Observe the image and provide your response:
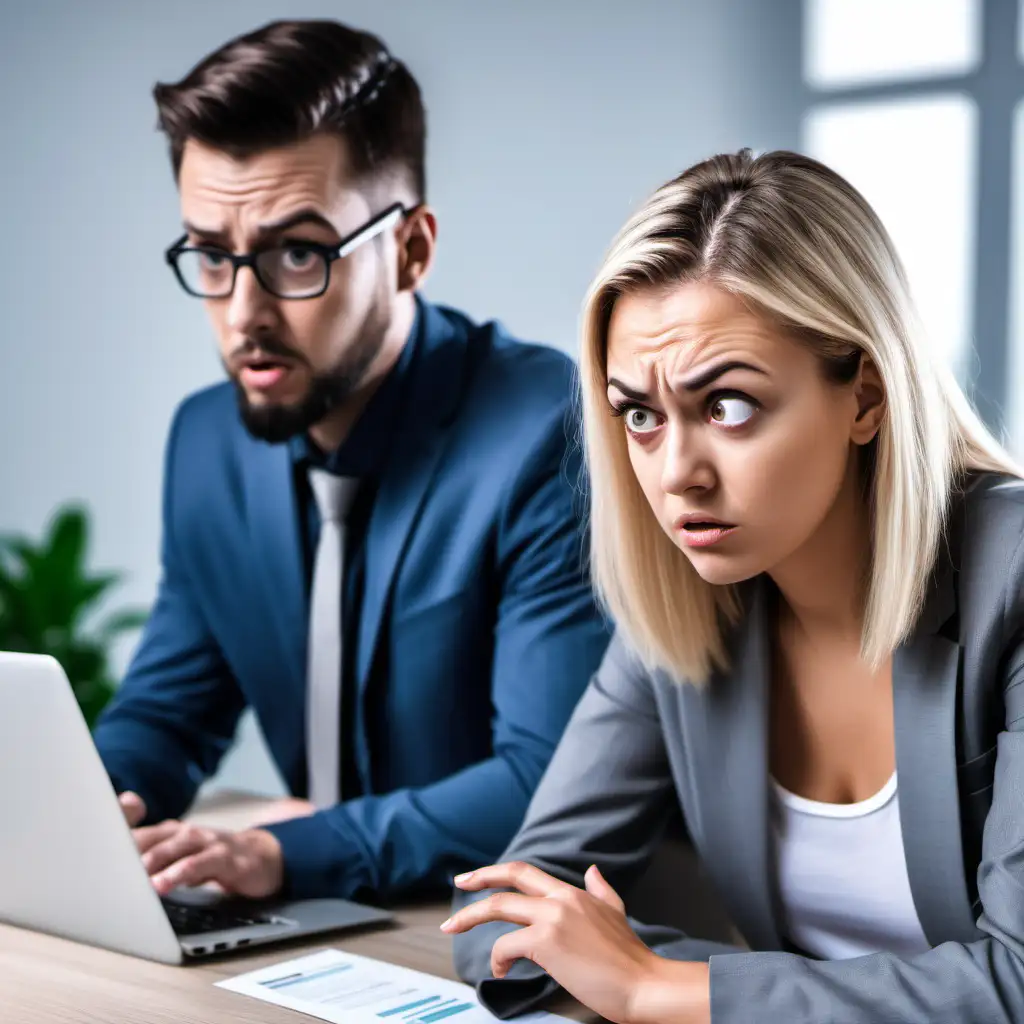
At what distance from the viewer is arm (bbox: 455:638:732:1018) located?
1.38 meters

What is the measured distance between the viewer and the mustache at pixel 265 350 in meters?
1.86

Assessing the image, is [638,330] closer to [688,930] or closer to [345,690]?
[688,930]

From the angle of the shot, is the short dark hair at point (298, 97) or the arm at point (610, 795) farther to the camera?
the short dark hair at point (298, 97)

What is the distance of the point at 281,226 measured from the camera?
1.82m

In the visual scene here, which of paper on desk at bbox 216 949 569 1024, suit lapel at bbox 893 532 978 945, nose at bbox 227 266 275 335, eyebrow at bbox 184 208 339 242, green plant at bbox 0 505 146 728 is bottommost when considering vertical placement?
green plant at bbox 0 505 146 728

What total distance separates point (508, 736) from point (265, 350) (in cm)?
61

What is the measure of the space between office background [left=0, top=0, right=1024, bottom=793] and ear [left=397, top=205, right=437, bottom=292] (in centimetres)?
166

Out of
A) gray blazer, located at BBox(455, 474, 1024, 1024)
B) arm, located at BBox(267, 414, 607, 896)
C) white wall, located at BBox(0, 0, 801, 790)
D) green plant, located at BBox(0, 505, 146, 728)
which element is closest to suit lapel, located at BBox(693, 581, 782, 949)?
gray blazer, located at BBox(455, 474, 1024, 1024)

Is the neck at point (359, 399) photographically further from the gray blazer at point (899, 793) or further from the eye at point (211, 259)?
the gray blazer at point (899, 793)

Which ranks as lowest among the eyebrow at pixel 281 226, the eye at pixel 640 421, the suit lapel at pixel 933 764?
the suit lapel at pixel 933 764

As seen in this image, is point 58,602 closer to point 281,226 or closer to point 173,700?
point 173,700

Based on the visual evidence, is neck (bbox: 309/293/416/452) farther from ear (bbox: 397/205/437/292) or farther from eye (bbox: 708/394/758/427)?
eye (bbox: 708/394/758/427)

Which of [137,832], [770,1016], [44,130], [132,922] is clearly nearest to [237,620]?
[137,832]

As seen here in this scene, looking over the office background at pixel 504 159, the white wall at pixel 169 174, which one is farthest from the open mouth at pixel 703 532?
the white wall at pixel 169 174
